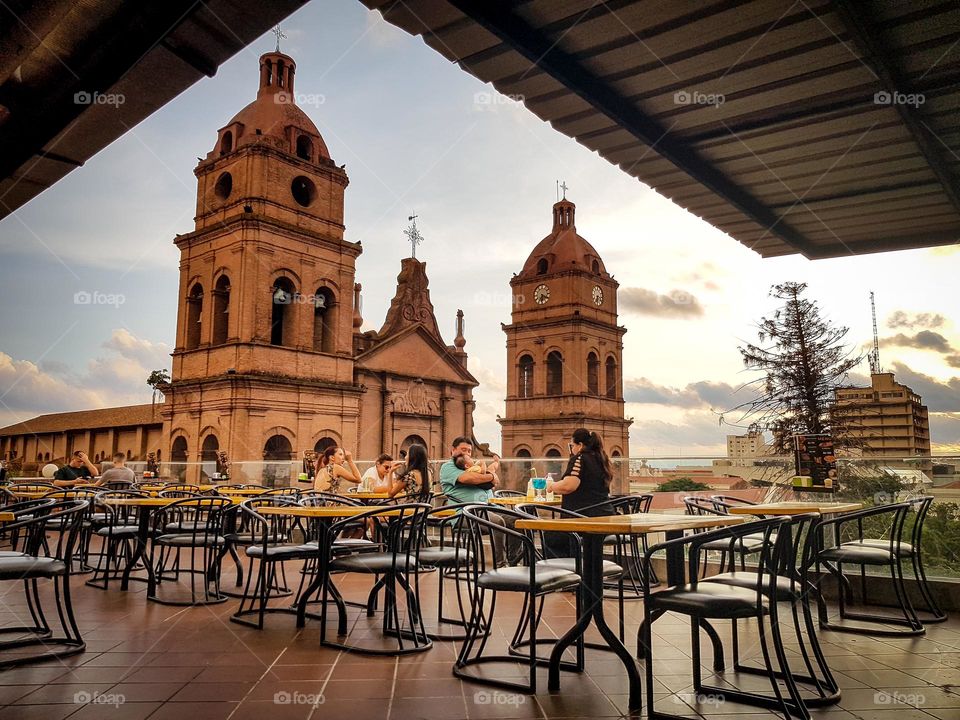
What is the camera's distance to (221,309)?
79.3 ft

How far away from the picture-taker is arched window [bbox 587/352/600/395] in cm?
3678

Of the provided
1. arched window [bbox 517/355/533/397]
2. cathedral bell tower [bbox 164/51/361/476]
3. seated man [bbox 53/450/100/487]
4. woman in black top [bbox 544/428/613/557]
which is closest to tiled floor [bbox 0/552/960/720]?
woman in black top [bbox 544/428/613/557]

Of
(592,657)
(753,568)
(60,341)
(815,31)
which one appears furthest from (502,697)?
(60,341)

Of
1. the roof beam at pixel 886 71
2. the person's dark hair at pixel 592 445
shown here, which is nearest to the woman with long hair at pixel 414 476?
the person's dark hair at pixel 592 445

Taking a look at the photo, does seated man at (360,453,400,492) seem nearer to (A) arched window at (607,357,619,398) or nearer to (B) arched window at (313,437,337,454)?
(B) arched window at (313,437,337,454)

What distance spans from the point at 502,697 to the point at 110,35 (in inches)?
134

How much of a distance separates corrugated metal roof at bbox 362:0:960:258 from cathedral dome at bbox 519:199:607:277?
34417 mm

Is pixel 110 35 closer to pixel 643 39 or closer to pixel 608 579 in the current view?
pixel 643 39

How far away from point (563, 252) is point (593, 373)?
7.02 metres

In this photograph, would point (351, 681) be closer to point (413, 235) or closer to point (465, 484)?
point (465, 484)

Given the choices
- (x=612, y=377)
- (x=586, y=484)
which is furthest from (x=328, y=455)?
(x=612, y=377)

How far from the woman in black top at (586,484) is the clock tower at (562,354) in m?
29.7

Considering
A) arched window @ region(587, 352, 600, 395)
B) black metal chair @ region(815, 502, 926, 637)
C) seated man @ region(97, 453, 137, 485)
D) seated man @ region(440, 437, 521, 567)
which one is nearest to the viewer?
black metal chair @ region(815, 502, 926, 637)

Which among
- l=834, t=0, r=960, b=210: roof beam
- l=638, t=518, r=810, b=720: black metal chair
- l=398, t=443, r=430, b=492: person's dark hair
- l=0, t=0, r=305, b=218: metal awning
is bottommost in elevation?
l=638, t=518, r=810, b=720: black metal chair
